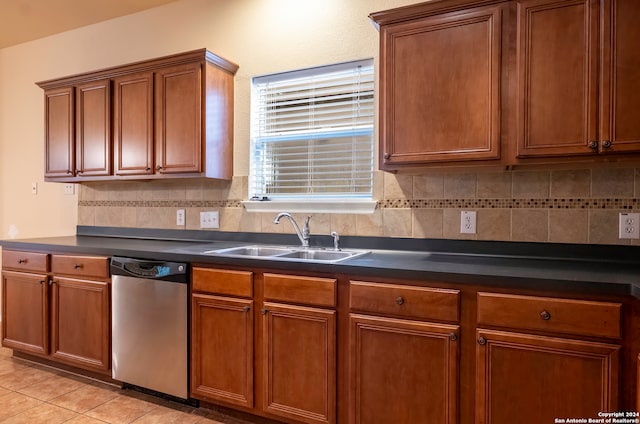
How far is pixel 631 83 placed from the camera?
1.66 m

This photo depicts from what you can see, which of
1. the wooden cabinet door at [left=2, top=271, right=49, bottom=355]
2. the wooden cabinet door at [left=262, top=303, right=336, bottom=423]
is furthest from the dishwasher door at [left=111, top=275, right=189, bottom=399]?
the wooden cabinet door at [left=2, top=271, right=49, bottom=355]

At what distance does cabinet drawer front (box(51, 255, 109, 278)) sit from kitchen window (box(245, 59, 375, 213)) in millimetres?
1006

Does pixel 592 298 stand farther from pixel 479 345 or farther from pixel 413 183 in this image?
pixel 413 183

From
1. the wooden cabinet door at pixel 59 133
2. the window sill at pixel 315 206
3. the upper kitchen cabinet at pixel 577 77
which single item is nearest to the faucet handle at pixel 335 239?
the window sill at pixel 315 206

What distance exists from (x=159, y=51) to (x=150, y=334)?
2.20m

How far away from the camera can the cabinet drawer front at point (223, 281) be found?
2.10 meters

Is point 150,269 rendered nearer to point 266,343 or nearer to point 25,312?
point 266,343

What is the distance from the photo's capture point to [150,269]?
235cm

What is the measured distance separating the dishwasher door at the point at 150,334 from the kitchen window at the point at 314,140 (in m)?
0.86

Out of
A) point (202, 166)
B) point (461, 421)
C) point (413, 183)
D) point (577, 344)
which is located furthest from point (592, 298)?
point (202, 166)

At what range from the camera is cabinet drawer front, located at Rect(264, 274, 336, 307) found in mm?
1909

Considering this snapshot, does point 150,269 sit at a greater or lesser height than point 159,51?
lesser

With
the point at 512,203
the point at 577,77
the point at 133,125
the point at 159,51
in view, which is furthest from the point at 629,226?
the point at 159,51

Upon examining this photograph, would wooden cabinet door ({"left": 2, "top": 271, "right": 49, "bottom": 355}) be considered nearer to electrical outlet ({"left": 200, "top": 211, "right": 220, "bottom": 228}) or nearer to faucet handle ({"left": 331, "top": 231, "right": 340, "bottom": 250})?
electrical outlet ({"left": 200, "top": 211, "right": 220, "bottom": 228})
